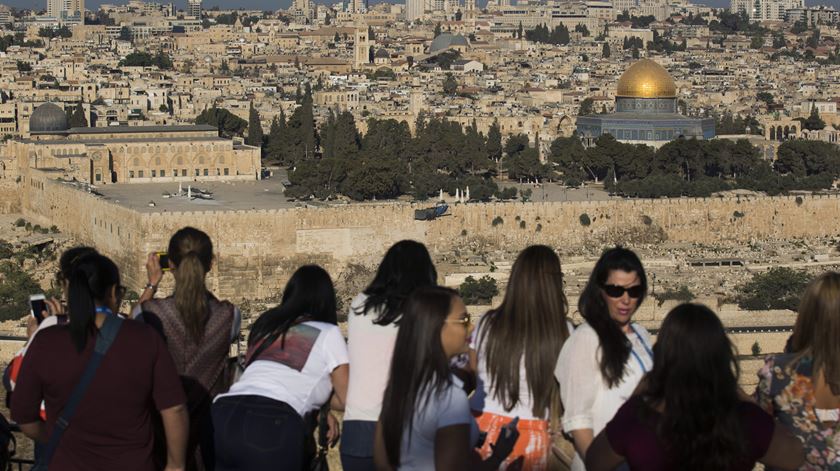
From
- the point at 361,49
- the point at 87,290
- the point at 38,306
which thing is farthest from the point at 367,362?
the point at 361,49

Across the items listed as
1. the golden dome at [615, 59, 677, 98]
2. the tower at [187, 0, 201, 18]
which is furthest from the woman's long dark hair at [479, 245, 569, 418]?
the tower at [187, 0, 201, 18]

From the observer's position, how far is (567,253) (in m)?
33.6

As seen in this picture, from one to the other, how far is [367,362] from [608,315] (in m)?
0.98

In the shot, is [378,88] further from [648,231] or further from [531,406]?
[531,406]

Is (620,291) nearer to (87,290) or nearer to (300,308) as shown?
(300,308)

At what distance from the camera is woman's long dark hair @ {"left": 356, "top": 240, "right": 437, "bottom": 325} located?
6594 mm

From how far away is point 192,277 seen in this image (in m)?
6.74

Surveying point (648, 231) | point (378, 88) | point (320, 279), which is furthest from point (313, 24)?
point (320, 279)

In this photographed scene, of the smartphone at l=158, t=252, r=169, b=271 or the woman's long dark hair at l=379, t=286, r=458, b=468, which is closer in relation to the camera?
the woman's long dark hair at l=379, t=286, r=458, b=468

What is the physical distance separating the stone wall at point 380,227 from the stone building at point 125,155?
11.5 ft

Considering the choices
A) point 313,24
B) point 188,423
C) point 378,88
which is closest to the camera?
point 188,423

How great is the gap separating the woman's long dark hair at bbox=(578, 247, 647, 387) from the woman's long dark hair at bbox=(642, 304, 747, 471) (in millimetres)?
689

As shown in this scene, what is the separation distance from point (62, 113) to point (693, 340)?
138ft

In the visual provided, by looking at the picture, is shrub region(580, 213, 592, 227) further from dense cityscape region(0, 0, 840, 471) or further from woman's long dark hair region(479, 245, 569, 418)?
woman's long dark hair region(479, 245, 569, 418)
